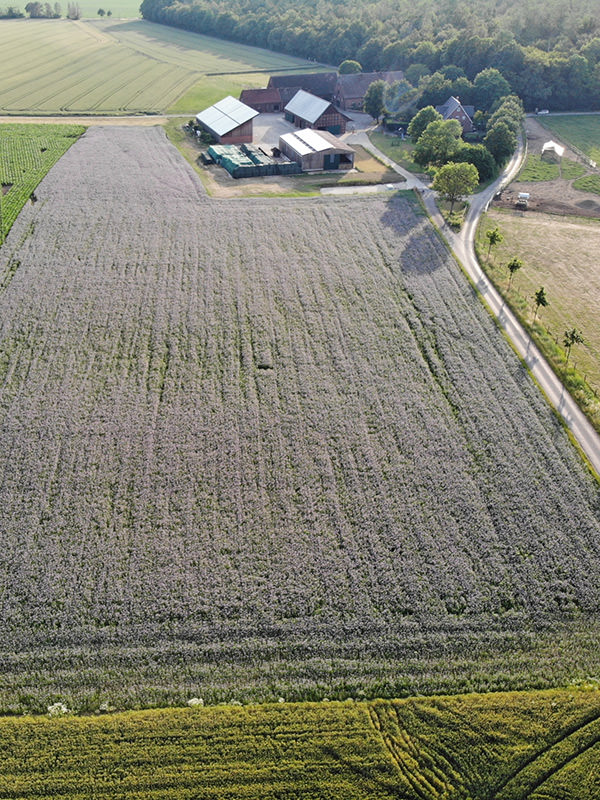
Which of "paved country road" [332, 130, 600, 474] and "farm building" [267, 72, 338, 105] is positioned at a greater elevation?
"farm building" [267, 72, 338, 105]

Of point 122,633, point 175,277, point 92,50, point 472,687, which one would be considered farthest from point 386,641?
point 92,50

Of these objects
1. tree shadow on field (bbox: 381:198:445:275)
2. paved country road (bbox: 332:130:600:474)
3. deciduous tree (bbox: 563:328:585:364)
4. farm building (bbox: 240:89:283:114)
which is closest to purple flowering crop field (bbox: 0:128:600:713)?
tree shadow on field (bbox: 381:198:445:275)

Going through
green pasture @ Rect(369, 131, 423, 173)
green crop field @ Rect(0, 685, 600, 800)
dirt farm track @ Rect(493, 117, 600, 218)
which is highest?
green pasture @ Rect(369, 131, 423, 173)

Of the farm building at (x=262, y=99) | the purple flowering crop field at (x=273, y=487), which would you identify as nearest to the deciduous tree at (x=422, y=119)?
the farm building at (x=262, y=99)

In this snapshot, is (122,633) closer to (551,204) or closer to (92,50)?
(551,204)

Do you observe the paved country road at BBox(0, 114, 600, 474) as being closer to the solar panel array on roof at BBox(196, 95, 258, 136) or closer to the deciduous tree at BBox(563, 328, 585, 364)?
the deciduous tree at BBox(563, 328, 585, 364)
